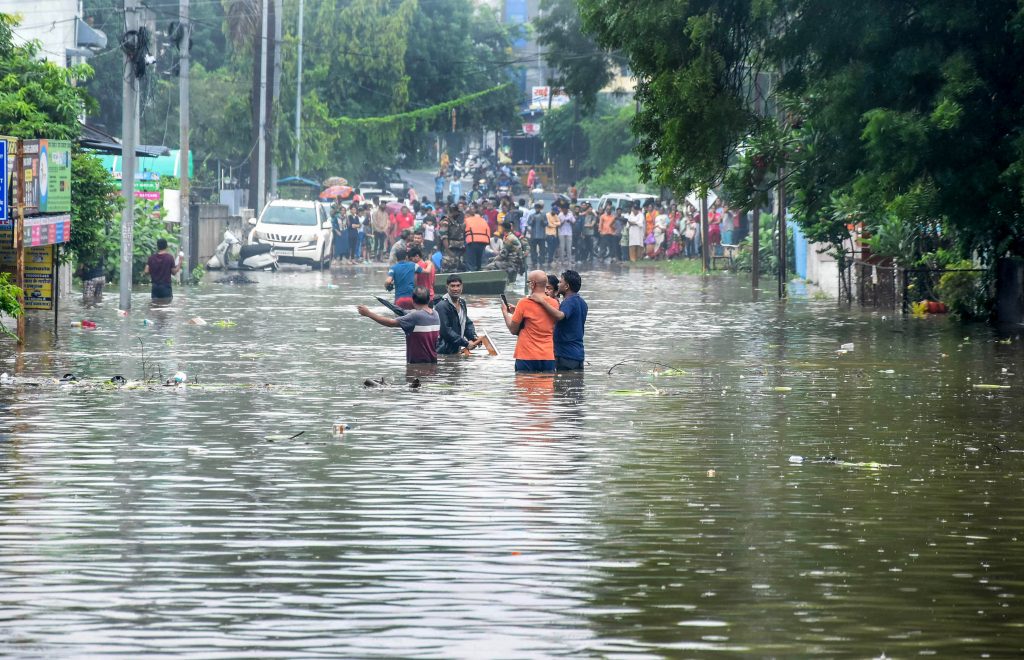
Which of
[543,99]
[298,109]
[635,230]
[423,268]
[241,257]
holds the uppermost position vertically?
[543,99]

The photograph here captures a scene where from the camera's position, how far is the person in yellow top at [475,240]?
132 ft

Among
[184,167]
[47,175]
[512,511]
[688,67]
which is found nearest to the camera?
[512,511]

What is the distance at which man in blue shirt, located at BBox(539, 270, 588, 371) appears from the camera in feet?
64.9

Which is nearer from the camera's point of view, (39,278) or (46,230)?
(46,230)

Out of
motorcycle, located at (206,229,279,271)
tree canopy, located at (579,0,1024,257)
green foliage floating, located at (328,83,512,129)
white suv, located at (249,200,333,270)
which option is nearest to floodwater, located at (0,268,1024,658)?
tree canopy, located at (579,0,1024,257)

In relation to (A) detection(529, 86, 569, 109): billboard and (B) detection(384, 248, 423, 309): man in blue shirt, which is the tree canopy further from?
(A) detection(529, 86, 569, 109): billboard

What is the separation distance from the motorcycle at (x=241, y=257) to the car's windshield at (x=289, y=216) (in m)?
1.13

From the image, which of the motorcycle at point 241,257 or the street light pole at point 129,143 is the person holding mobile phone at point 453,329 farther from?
the motorcycle at point 241,257

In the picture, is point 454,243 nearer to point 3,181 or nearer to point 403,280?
point 403,280

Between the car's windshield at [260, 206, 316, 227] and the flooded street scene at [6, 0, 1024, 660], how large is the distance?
0.09 metres

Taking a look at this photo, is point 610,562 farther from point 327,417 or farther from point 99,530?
point 327,417

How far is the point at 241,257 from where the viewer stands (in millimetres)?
50031

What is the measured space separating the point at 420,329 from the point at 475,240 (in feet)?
65.0

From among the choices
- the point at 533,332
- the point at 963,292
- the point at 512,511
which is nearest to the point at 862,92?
the point at 963,292
